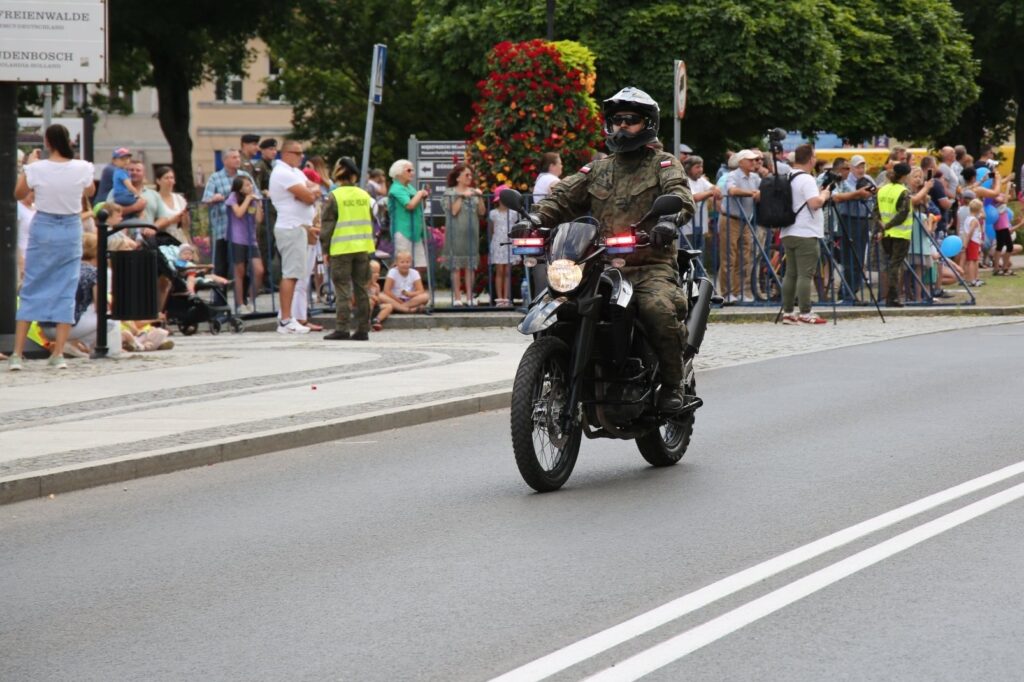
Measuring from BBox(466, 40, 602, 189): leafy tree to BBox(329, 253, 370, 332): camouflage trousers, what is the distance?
12.8 feet

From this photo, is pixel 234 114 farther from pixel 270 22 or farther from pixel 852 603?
pixel 852 603

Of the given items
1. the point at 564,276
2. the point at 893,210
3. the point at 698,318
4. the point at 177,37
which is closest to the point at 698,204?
the point at 893,210

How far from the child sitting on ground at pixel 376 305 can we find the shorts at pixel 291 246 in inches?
50.7

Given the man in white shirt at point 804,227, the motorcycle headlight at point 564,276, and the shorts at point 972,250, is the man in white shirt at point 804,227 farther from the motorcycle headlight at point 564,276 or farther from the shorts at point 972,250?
the motorcycle headlight at point 564,276

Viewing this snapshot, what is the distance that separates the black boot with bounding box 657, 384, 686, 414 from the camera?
9.66 metres

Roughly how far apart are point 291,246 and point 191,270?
1070mm

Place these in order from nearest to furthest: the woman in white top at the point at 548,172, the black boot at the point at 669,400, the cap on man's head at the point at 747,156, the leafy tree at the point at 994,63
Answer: the black boot at the point at 669,400, the woman in white top at the point at 548,172, the cap on man's head at the point at 747,156, the leafy tree at the point at 994,63

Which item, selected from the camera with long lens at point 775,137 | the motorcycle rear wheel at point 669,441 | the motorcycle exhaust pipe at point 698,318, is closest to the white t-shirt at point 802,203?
the camera with long lens at point 775,137

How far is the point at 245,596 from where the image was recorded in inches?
271

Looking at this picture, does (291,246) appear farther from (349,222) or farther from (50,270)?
(50,270)

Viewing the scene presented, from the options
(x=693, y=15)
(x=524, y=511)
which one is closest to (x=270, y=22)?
(x=693, y=15)

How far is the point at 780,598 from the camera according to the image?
6.55 m

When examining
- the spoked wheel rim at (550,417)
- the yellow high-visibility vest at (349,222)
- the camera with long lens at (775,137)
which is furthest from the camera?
the camera with long lens at (775,137)

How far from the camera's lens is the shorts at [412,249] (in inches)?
839
